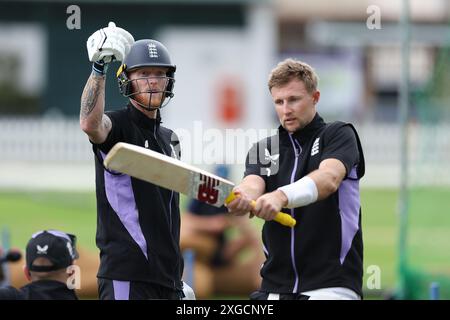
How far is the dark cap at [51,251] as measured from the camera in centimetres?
671

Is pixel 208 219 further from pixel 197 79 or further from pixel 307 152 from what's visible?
pixel 197 79

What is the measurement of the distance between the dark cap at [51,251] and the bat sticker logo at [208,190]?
1.41m

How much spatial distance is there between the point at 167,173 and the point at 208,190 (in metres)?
0.25

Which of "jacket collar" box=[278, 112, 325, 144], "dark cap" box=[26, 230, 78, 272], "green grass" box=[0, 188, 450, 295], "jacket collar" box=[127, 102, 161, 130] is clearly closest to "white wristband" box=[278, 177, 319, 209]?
"jacket collar" box=[278, 112, 325, 144]

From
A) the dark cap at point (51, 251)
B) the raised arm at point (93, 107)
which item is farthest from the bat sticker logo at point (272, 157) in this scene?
the dark cap at point (51, 251)

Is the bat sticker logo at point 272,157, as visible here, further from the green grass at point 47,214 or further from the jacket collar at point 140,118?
the green grass at point 47,214

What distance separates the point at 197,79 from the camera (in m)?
35.9

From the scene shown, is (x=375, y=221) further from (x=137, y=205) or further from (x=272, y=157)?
(x=137, y=205)

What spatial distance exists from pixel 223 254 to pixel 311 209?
7136 mm

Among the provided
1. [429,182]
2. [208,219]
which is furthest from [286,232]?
[429,182]

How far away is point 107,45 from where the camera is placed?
19.2 feet

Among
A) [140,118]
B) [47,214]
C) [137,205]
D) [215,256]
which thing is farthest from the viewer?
[47,214]

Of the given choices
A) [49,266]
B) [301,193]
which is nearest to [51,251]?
[49,266]

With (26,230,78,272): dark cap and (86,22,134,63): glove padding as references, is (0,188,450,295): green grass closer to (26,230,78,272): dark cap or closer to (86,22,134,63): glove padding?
(26,230,78,272): dark cap
